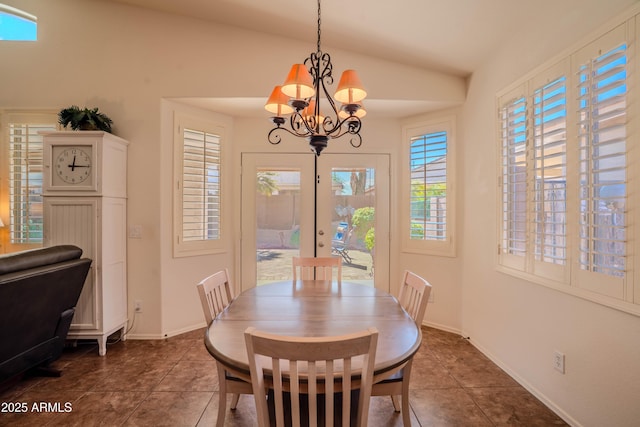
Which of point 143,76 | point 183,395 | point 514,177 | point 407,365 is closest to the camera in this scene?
point 407,365

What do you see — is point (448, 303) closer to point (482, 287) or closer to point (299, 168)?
point (482, 287)

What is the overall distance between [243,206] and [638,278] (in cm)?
330

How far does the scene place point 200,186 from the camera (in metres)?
3.27

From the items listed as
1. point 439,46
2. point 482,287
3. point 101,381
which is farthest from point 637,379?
point 101,381

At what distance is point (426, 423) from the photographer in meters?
1.81

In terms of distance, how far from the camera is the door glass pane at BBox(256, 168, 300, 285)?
11.7 feet

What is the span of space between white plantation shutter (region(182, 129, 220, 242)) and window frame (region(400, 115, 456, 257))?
220 cm

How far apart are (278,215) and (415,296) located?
2127 mm

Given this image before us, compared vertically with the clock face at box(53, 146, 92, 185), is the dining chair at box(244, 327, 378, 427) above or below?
below

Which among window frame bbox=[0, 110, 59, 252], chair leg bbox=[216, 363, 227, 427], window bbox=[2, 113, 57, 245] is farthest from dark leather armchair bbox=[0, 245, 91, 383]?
chair leg bbox=[216, 363, 227, 427]

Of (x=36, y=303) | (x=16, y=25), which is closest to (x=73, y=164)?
(x=36, y=303)

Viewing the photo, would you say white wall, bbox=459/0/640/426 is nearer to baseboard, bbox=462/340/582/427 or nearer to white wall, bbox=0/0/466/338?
baseboard, bbox=462/340/582/427

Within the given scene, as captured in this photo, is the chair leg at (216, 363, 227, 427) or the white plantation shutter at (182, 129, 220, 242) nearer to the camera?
the chair leg at (216, 363, 227, 427)

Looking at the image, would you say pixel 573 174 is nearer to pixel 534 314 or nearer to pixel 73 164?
pixel 534 314
